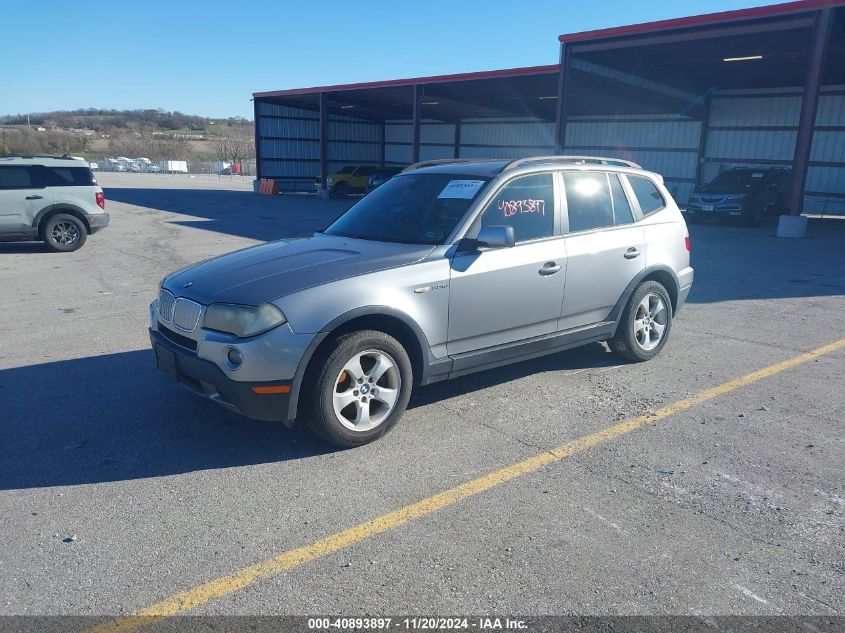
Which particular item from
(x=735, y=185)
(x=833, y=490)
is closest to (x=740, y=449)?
(x=833, y=490)

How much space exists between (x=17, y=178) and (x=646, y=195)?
11427 millimetres

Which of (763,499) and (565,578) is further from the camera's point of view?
(763,499)

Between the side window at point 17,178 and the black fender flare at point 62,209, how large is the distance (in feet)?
1.54

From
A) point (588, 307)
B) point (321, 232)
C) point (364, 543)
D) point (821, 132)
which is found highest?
point (821, 132)

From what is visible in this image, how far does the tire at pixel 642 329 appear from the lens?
19.5ft

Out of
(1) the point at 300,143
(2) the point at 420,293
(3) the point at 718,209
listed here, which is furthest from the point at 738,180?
(1) the point at 300,143

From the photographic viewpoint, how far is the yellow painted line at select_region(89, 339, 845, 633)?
2.74 metres

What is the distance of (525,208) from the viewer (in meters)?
5.14

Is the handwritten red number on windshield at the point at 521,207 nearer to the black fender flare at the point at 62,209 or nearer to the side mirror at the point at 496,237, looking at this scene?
the side mirror at the point at 496,237

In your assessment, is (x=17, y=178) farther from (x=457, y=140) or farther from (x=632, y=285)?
(x=457, y=140)

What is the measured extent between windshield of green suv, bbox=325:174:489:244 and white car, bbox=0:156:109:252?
943 centimetres

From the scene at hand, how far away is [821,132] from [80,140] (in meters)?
84.6

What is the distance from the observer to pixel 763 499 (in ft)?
12.1

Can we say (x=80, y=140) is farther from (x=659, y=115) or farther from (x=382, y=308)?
(x=382, y=308)
